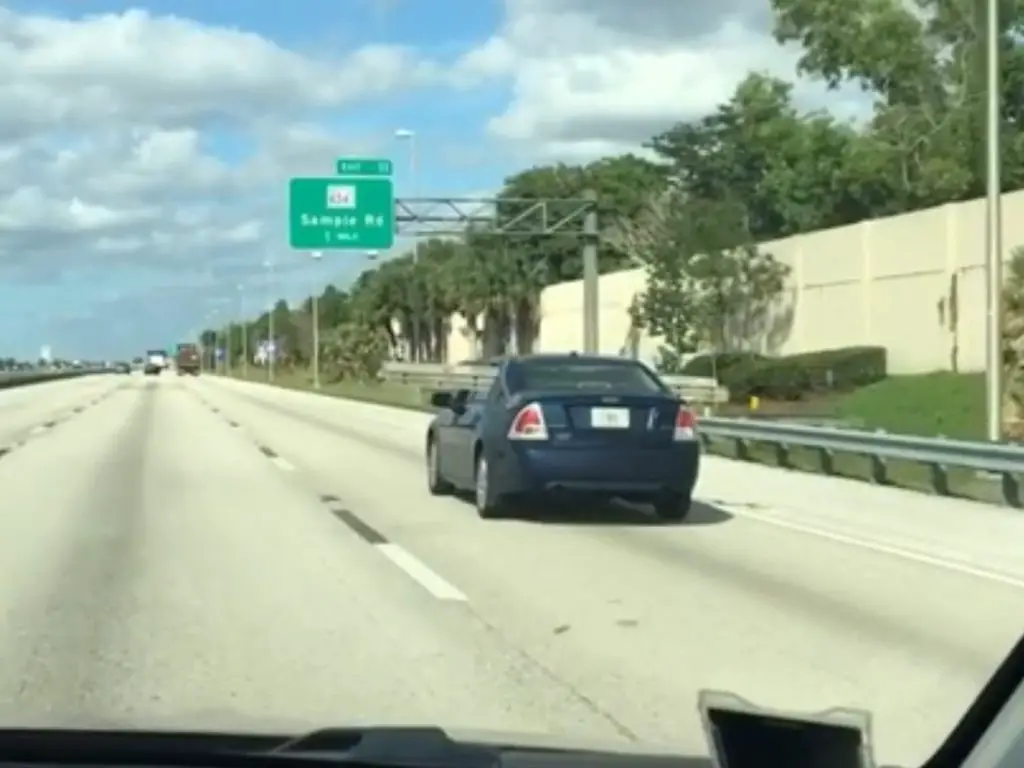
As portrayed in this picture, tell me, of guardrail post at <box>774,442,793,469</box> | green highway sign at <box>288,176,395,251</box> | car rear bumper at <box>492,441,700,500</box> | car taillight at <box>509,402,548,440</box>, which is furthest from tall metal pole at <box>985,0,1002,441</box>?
green highway sign at <box>288,176,395,251</box>

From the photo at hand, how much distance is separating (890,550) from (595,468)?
2909mm

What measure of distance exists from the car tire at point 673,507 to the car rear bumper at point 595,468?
49 cm

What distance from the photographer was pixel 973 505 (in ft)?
65.1

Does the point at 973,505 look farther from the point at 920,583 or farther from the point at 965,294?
the point at 965,294

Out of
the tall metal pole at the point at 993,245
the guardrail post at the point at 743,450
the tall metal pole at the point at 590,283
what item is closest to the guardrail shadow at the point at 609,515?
the tall metal pole at the point at 993,245

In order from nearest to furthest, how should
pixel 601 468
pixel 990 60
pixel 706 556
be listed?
pixel 706 556
pixel 601 468
pixel 990 60

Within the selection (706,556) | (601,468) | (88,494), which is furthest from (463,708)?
(88,494)

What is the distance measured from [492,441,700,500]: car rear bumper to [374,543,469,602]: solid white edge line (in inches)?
70.5

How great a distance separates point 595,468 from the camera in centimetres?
1725

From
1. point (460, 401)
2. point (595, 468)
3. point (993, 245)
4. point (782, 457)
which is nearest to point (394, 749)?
point (595, 468)

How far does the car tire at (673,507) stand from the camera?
17953mm

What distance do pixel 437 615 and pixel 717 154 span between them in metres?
96.8

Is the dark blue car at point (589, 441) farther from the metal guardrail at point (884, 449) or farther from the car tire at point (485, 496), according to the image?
the metal guardrail at point (884, 449)

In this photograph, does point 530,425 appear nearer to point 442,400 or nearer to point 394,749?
point 442,400
